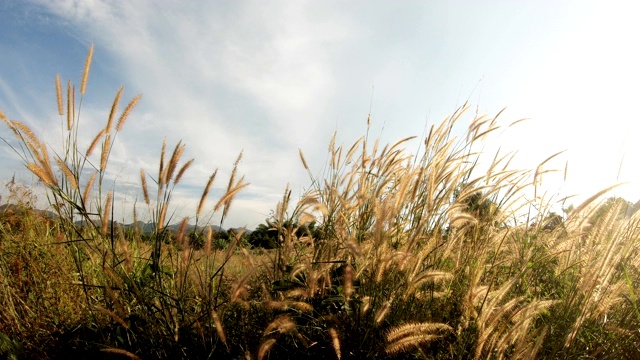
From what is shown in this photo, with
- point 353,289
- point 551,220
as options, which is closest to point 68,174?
point 353,289

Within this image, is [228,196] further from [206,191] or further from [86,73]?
[86,73]

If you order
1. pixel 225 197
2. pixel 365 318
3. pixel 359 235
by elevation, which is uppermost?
pixel 225 197

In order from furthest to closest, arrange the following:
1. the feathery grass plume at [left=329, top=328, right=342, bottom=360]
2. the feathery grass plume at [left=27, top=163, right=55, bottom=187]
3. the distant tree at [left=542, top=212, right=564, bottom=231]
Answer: the distant tree at [left=542, top=212, right=564, bottom=231] < the feathery grass plume at [left=27, top=163, right=55, bottom=187] < the feathery grass plume at [left=329, top=328, right=342, bottom=360]

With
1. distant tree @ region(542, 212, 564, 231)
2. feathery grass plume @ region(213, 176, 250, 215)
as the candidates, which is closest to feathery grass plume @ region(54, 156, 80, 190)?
feathery grass plume @ region(213, 176, 250, 215)

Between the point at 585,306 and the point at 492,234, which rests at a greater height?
the point at 492,234

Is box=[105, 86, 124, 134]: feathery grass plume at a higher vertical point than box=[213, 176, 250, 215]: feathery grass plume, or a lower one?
higher

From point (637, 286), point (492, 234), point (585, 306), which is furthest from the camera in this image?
point (637, 286)

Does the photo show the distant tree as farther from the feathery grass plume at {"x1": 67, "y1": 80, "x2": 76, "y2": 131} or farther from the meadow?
the feathery grass plume at {"x1": 67, "y1": 80, "x2": 76, "y2": 131}

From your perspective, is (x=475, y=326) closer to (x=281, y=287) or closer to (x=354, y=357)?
(x=354, y=357)

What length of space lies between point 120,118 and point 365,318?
60.1 inches

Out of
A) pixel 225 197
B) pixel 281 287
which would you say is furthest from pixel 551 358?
pixel 225 197

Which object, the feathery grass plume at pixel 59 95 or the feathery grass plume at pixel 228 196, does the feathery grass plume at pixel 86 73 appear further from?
the feathery grass plume at pixel 228 196

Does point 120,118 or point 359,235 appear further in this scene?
point 359,235

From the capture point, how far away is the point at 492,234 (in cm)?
210
